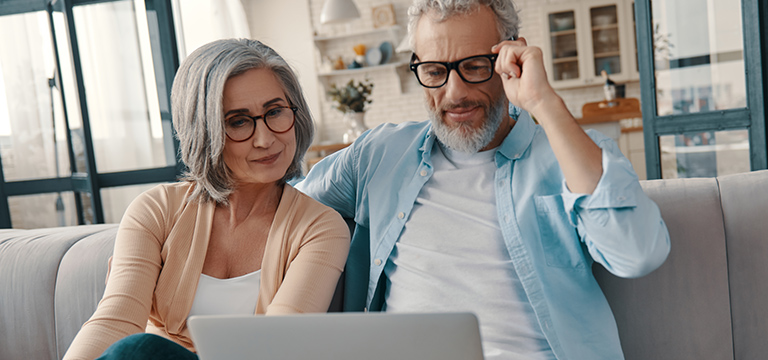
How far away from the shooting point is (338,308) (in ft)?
5.12

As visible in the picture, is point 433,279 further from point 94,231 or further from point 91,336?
point 94,231

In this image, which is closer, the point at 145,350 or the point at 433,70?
the point at 145,350

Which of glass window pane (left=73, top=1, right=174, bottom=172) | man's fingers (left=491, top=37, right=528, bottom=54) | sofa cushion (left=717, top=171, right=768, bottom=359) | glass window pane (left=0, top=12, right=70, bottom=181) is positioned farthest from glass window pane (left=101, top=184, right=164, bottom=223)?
sofa cushion (left=717, top=171, right=768, bottom=359)

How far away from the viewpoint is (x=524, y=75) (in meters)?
1.23

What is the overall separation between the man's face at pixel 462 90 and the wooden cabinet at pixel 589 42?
5482 millimetres

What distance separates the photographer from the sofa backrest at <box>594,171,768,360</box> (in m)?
1.32

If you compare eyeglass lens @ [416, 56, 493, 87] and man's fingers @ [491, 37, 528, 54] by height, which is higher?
man's fingers @ [491, 37, 528, 54]

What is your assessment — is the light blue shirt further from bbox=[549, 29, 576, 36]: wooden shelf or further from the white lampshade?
bbox=[549, 29, 576, 36]: wooden shelf

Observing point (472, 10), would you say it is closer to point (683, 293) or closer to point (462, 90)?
point (462, 90)

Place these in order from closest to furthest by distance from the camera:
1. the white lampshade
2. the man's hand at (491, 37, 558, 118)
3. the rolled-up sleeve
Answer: the rolled-up sleeve
the man's hand at (491, 37, 558, 118)
the white lampshade

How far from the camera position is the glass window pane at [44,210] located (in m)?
4.45

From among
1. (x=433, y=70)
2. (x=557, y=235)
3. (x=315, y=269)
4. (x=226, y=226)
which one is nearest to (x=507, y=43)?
(x=433, y=70)

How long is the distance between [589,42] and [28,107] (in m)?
5.31

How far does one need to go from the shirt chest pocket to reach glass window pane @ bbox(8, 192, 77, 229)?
13.4ft
